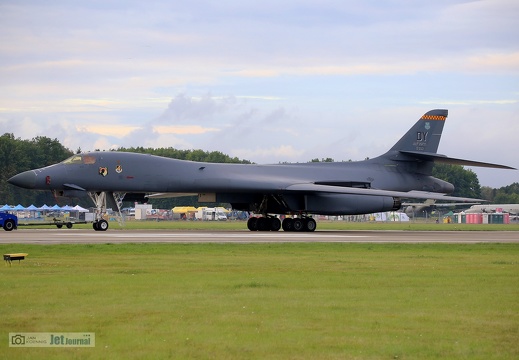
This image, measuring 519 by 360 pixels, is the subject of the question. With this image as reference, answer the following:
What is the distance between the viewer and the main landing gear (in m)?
38.3

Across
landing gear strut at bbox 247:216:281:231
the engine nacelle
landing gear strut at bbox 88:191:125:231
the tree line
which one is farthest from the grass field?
the tree line

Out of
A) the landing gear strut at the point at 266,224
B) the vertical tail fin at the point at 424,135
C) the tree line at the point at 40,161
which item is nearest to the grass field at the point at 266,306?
the landing gear strut at the point at 266,224

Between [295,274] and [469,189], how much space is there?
118 meters

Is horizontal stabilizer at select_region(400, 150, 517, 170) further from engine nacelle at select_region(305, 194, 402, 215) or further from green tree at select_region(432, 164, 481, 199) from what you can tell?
green tree at select_region(432, 164, 481, 199)

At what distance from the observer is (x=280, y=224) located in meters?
39.9

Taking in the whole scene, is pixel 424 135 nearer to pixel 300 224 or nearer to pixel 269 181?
pixel 300 224

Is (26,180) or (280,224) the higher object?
(26,180)

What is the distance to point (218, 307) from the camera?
11258 mm

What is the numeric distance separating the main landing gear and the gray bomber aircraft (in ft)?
0.15

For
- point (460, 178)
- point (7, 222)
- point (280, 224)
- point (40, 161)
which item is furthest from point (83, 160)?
point (460, 178)

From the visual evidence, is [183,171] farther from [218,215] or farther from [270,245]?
[218,215]

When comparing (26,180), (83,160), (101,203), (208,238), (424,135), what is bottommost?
(208,238)

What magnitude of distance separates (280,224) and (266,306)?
28.5m

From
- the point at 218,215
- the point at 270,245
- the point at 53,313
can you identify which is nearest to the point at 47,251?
the point at 270,245
